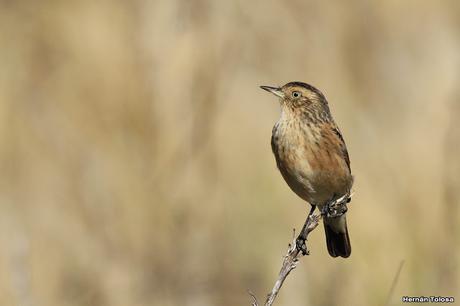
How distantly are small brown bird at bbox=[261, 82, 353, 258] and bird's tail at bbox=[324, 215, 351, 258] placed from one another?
51 cm

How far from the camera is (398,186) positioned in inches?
385

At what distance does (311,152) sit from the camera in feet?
25.0

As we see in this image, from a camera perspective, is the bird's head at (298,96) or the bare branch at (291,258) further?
the bird's head at (298,96)

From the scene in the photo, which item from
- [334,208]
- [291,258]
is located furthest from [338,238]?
[291,258]

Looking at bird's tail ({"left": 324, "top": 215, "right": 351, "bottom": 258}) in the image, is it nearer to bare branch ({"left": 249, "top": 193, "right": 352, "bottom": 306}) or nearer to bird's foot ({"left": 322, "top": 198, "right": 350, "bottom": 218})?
bird's foot ({"left": 322, "top": 198, "right": 350, "bottom": 218})

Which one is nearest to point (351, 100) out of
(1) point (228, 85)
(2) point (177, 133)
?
(1) point (228, 85)

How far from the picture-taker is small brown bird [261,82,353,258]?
755cm

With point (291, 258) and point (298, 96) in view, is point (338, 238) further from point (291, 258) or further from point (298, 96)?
point (291, 258)

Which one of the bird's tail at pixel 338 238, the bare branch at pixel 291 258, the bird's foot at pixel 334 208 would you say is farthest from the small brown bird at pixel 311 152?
the bare branch at pixel 291 258

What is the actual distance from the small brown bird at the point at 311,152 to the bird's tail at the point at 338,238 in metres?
0.51

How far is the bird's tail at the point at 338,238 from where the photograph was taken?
27.3 ft

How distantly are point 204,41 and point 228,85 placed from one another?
0.77m

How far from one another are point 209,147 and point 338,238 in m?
1.83

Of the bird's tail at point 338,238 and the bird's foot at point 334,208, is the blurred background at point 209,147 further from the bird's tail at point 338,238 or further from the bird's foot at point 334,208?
the bird's foot at point 334,208
